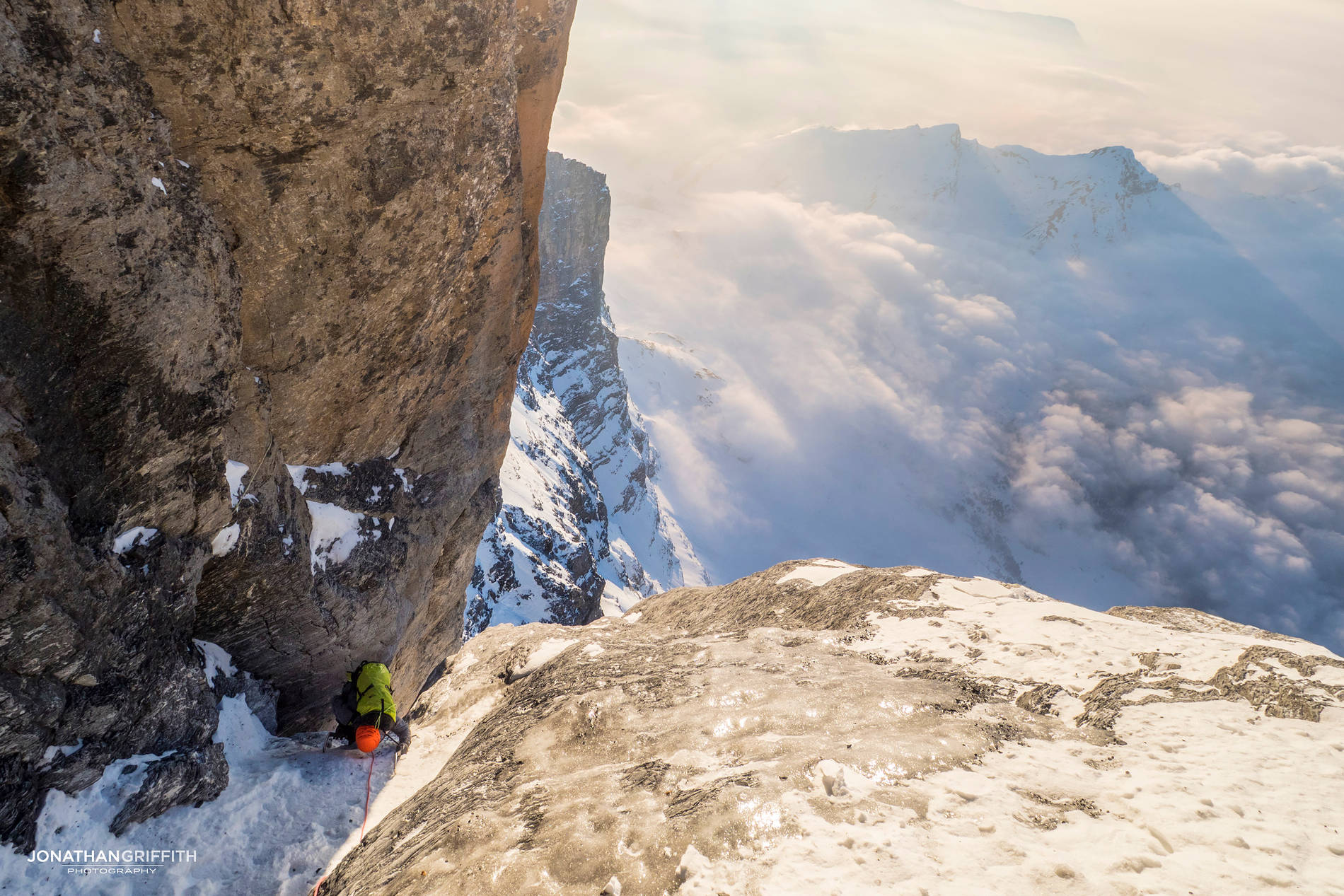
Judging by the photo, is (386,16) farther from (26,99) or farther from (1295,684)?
(1295,684)

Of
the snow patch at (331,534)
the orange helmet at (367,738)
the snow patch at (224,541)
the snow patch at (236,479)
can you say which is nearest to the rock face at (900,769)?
the orange helmet at (367,738)

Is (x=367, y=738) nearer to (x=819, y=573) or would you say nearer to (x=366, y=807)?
(x=366, y=807)

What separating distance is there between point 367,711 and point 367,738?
601 mm

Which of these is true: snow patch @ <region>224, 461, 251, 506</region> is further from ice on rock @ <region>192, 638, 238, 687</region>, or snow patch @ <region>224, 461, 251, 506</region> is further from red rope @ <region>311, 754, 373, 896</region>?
red rope @ <region>311, 754, 373, 896</region>

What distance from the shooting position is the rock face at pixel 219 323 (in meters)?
7.71

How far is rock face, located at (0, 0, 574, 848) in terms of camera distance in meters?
7.71

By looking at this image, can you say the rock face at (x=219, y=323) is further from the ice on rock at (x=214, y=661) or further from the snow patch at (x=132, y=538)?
the ice on rock at (x=214, y=661)

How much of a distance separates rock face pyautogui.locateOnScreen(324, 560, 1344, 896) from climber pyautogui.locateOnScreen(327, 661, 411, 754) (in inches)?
61.0

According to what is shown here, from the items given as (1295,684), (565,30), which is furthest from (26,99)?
(1295,684)

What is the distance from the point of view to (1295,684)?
9.48 m

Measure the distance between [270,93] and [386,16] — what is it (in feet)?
8.17

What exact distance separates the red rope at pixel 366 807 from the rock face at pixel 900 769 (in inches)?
14.9

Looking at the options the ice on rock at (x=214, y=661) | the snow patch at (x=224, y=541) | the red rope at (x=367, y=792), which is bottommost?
the red rope at (x=367, y=792)

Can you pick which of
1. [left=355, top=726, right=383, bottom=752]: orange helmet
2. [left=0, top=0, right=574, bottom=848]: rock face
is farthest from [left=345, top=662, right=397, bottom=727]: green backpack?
[left=0, top=0, right=574, bottom=848]: rock face
